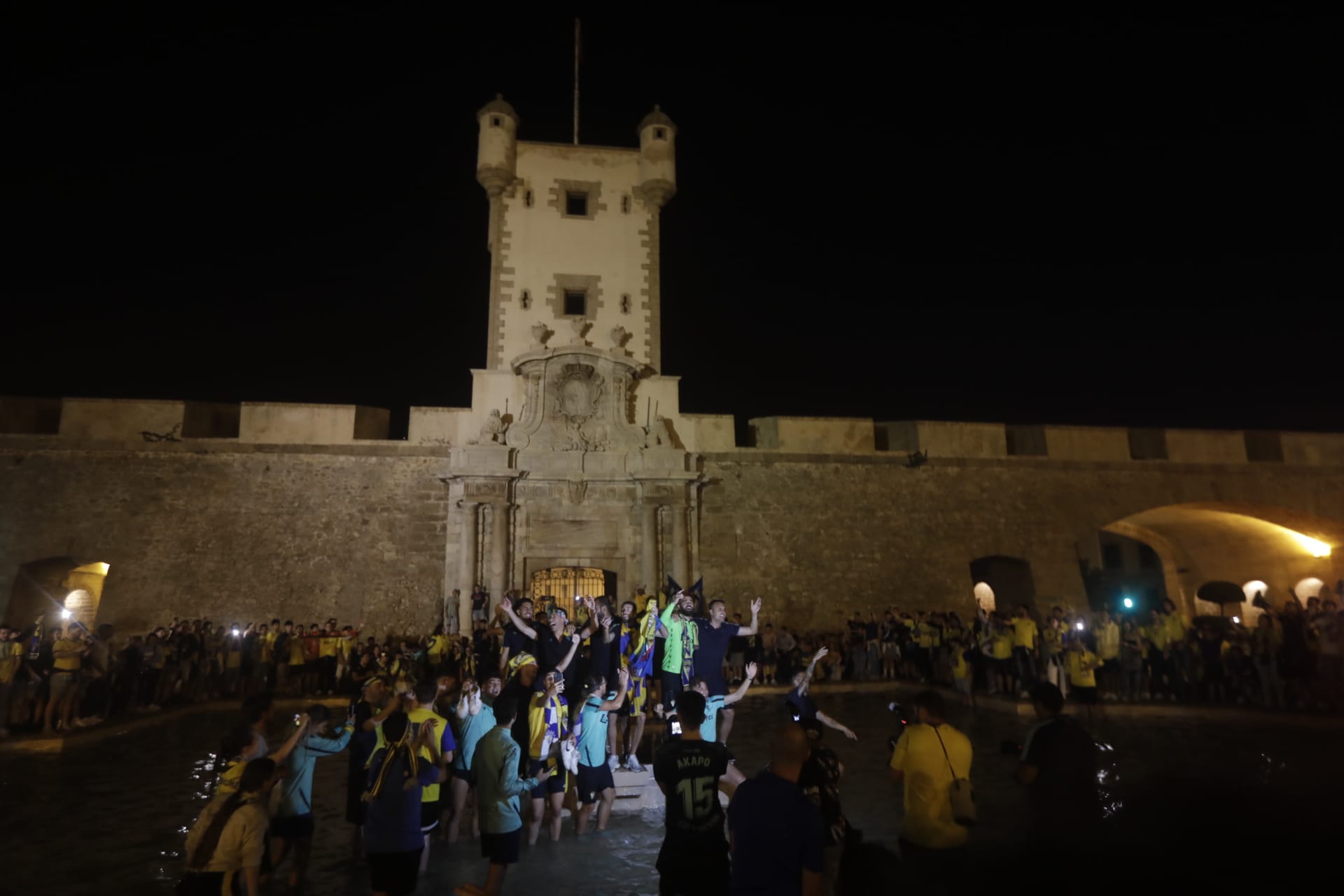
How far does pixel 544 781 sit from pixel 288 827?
5.77 feet

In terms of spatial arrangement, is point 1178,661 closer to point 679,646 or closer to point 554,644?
point 679,646

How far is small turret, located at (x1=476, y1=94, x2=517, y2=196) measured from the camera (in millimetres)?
19688

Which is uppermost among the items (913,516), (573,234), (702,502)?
(573,234)

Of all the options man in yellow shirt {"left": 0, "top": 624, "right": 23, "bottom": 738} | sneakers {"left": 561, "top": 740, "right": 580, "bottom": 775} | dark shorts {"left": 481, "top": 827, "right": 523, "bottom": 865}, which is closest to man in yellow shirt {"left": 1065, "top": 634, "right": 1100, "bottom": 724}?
sneakers {"left": 561, "top": 740, "right": 580, "bottom": 775}

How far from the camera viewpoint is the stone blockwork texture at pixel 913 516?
61.7 feet

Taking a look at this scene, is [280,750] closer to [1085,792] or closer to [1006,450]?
[1085,792]

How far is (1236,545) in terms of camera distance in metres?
24.0

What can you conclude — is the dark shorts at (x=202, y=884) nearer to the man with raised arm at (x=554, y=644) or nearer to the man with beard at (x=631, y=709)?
the man with raised arm at (x=554, y=644)

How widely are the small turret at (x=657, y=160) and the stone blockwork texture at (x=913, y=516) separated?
24.8 ft

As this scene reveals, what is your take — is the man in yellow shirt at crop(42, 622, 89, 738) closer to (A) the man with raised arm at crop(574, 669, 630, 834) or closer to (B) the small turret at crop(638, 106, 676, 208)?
(A) the man with raised arm at crop(574, 669, 630, 834)

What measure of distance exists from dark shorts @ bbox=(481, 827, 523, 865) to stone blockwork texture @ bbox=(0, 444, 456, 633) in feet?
43.6

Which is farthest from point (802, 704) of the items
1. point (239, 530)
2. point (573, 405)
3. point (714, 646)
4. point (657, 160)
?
point (657, 160)

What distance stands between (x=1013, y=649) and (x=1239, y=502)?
40.9 ft

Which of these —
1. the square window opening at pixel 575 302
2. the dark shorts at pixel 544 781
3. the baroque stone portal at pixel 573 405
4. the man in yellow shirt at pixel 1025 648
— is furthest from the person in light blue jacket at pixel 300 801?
the square window opening at pixel 575 302
